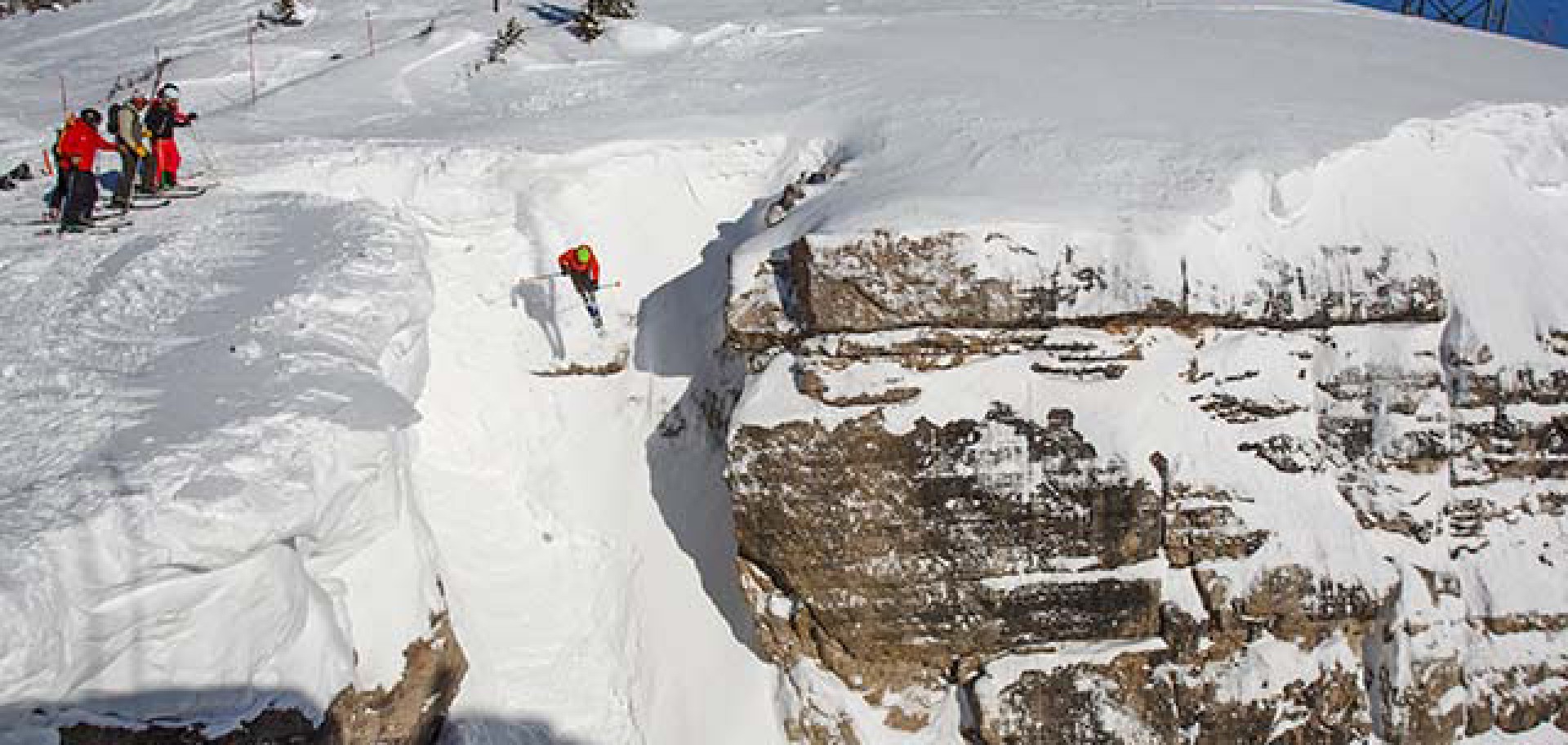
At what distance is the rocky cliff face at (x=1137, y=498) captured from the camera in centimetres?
743

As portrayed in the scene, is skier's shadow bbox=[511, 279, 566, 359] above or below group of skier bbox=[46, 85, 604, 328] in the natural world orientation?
below

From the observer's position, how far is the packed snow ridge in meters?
7.01

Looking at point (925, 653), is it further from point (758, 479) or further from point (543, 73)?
point (543, 73)

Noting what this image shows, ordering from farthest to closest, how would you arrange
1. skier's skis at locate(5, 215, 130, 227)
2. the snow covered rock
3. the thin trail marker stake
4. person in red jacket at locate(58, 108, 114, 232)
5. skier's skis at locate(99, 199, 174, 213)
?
the thin trail marker stake < skier's skis at locate(99, 199, 174, 213) < skier's skis at locate(5, 215, 130, 227) < person in red jacket at locate(58, 108, 114, 232) < the snow covered rock

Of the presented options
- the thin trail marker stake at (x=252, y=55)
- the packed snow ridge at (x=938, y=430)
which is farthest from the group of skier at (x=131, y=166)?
the thin trail marker stake at (x=252, y=55)

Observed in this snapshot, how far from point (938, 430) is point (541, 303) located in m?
4.06

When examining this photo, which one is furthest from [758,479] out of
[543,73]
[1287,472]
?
[543,73]

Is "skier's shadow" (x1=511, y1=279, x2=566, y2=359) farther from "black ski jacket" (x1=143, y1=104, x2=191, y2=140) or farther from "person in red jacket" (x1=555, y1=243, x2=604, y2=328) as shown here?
"black ski jacket" (x1=143, y1=104, x2=191, y2=140)

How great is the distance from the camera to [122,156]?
899 centimetres

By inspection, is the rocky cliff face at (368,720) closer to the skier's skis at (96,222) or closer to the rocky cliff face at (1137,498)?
the rocky cliff face at (1137,498)

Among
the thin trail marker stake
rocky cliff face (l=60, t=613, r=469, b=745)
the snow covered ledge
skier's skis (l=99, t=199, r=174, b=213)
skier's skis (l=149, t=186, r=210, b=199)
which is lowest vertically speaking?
rocky cliff face (l=60, t=613, r=469, b=745)

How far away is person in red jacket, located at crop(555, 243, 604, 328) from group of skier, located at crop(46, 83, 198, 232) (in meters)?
4.13

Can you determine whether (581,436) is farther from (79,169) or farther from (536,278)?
(79,169)

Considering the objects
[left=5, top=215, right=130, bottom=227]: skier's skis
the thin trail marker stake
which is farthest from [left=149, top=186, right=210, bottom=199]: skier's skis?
the thin trail marker stake
